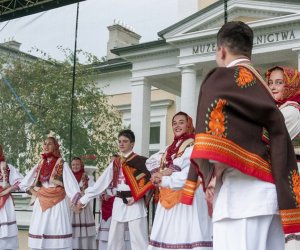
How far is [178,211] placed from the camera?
456 centimetres

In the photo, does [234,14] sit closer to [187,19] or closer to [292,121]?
[187,19]

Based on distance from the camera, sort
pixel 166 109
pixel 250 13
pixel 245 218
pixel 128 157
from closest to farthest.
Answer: pixel 245 218, pixel 128 157, pixel 250 13, pixel 166 109

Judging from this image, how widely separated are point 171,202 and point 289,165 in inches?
95.0

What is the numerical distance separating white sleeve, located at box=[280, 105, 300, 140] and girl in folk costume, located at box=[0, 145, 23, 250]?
476cm

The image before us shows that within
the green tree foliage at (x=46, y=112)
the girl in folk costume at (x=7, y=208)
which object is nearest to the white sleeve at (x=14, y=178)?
the girl in folk costume at (x=7, y=208)

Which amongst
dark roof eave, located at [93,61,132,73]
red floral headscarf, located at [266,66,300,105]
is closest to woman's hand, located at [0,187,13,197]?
red floral headscarf, located at [266,66,300,105]

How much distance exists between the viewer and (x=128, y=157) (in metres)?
5.90

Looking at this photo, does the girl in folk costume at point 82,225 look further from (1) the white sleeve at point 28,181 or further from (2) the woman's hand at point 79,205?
(2) the woman's hand at point 79,205

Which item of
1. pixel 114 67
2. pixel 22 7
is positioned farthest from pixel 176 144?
pixel 114 67

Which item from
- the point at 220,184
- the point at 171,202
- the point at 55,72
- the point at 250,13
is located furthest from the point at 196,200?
the point at 55,72

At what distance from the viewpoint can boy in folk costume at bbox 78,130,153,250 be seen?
5730 mm

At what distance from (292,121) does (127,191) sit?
3.32 metres

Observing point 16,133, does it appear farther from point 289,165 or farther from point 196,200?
point 289,165

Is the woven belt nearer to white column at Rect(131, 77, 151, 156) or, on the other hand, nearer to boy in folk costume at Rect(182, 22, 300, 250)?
boy in folk costume at Rect(182, 22, 300, 250)
